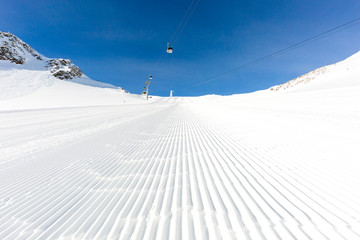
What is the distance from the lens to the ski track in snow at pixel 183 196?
5.38 ft

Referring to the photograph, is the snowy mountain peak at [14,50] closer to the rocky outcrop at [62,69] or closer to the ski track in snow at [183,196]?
the rocky outcrop at [62,69]

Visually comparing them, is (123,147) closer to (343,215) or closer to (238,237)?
(238,237)

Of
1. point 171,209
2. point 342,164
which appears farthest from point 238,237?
point 342,164

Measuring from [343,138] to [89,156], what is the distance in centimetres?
728

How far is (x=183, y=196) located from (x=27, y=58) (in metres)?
109

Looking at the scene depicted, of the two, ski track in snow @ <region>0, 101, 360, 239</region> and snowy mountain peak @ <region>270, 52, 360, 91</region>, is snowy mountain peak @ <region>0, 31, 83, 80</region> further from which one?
snowy mountain peak @ <region>270, 52, 360, 91</region>

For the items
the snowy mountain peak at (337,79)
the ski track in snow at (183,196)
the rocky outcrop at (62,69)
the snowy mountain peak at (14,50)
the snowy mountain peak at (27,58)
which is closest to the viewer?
the ski track in snow at (183,196)

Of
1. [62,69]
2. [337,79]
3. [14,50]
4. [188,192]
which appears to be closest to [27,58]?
[14,50]

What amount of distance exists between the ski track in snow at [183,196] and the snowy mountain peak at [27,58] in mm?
76174

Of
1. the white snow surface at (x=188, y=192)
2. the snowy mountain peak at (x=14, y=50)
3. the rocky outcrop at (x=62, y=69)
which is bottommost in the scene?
the white snow surface at (x=188, y=192)

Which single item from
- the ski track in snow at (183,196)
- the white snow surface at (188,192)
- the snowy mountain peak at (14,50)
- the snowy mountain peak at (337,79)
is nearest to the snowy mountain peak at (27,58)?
the snowy mountain peak at (14,50)

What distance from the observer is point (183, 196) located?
7.29ft

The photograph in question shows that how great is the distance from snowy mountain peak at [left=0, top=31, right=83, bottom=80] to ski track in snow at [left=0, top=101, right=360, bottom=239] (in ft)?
250

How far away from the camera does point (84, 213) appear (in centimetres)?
194
